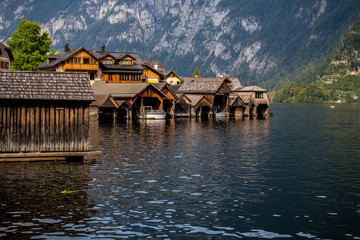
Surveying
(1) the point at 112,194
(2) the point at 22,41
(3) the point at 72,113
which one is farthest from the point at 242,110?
(1) the point at 112,194

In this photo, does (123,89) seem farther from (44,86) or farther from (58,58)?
(44,86)

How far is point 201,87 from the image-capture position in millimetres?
121500

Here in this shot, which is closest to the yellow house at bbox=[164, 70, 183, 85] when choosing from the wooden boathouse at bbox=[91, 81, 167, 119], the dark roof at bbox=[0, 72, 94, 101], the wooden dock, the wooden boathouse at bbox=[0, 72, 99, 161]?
the wooden boathouse at bbox=[91, 81, 167, 119]

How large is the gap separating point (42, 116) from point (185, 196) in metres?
14.3

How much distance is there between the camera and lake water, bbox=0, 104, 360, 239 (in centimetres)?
2266

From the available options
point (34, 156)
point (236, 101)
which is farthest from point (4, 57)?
point (34, 156)

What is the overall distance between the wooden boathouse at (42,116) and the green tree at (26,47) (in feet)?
288

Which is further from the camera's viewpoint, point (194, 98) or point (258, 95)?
point (258, 95)

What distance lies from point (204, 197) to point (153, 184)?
181 inches

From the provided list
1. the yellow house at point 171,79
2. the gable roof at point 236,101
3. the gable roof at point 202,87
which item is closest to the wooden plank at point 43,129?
the gable roof at point 202,87

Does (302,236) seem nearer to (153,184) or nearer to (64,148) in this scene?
(153,184)

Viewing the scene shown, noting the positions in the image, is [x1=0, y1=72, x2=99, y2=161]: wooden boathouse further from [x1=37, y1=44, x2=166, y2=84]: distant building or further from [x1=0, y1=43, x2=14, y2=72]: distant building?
[x1=37, y1=44, x2=166, y2=84]: distant building

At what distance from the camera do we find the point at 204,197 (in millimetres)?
28734

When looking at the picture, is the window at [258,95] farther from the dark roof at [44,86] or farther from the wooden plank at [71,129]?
the wooden plank at [71,129]
